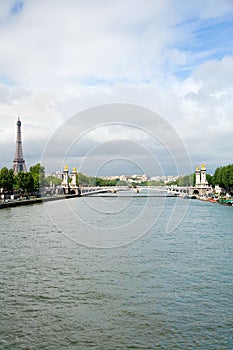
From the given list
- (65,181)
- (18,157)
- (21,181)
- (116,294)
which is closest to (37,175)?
(21,181)

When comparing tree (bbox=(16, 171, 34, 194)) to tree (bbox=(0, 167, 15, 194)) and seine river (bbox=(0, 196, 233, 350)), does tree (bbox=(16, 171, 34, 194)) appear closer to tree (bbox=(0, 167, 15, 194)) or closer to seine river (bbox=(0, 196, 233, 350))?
tree (bbox=(0, 167, 15, 194))

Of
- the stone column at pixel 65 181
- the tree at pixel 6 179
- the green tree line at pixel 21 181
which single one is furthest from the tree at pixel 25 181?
the stone column at pixel 65 181

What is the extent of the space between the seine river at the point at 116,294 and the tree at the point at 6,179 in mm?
24811

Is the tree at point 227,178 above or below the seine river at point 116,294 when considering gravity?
above

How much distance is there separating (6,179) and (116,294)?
3274cm

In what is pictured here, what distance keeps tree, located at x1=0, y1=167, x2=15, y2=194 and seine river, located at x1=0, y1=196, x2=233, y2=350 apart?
977 inches

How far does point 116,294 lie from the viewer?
794 cm

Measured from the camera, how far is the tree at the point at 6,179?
127 ft

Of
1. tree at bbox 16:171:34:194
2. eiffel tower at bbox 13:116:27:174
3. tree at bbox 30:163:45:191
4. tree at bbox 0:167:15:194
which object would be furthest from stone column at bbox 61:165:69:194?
tree at bbox 0:167:15:194

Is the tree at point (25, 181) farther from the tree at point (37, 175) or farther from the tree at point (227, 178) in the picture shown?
the tree at point (227, 178)

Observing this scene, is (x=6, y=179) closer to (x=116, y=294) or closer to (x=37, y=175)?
(x=37, y=175)

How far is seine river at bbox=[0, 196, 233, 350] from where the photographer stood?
6.10m

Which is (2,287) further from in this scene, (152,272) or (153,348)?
(153,348)

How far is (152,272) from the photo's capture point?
9.59 m
